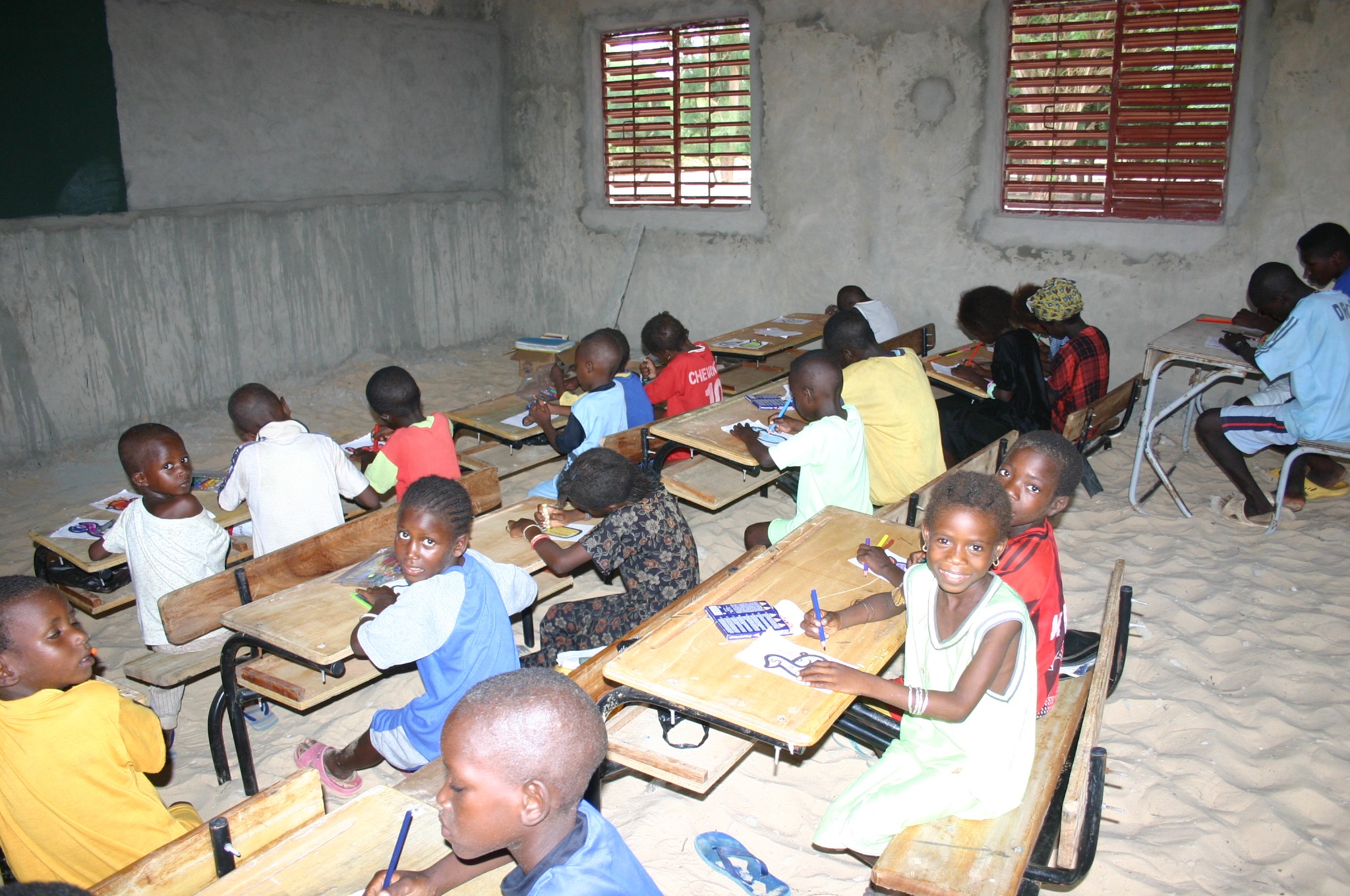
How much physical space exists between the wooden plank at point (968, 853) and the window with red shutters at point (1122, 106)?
5.87m

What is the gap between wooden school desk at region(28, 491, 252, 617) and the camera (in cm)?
388

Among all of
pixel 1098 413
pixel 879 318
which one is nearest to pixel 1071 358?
pixel 1098 413

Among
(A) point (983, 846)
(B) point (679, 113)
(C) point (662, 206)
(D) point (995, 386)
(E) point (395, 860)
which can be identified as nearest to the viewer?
(E) point (395, 860)

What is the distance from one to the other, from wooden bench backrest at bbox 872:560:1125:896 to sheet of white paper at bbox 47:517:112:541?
3659 mm

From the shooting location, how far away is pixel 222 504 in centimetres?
398

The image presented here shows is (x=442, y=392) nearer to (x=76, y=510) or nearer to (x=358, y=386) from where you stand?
(x=358, y=386)

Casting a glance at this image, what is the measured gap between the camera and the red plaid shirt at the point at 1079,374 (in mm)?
5359

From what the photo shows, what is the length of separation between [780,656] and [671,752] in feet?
Answer: 1.74

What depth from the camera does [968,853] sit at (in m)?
2.28

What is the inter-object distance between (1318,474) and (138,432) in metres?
6.44

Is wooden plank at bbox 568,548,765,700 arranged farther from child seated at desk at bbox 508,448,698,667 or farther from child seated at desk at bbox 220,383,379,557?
child seated at desk at bbox 220,383,379,557

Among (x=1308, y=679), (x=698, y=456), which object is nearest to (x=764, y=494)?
(x=698, y=456)

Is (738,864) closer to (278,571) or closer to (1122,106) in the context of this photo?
(278,571)

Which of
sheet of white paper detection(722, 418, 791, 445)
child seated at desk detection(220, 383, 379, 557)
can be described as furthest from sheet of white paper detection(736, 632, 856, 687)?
child seated at desk detection(220, 383, 379, 557)
